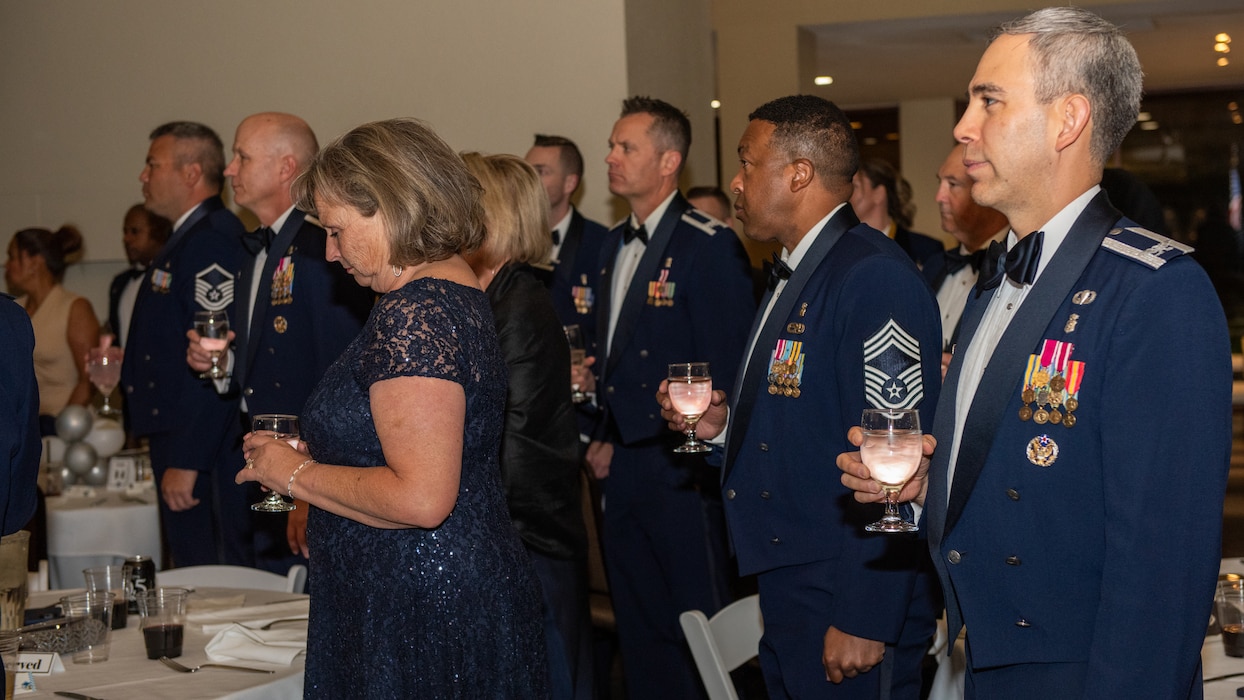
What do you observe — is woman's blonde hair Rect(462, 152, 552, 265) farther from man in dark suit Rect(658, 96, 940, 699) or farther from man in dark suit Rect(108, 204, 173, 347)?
man in dark suit Rect(108, 204, 173, 347)

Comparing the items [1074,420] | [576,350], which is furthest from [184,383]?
[1074,420]

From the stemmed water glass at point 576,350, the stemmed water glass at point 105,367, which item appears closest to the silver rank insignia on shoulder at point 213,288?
the stemmed water glass at point 105,367

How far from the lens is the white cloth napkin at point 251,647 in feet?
8.27

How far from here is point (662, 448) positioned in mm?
4117

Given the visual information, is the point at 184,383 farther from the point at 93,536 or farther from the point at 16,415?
the point at 16,415

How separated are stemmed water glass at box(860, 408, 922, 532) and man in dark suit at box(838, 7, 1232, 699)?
0.13ft

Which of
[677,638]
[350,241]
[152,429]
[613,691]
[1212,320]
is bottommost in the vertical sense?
[613,691]

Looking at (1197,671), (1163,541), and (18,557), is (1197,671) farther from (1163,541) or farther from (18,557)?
(18,557)

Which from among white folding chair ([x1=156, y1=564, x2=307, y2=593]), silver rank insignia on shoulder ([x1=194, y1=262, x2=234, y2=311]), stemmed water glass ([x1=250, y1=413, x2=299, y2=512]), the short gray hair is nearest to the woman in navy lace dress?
stemmed water glass ([x1=250, y1=413, x2=299, y2=512])

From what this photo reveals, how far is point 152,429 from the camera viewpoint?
14.4ft

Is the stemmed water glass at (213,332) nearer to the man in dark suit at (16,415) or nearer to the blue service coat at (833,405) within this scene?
the man in dark suit at (16,415)

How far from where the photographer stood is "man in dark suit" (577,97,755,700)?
4.08 metres

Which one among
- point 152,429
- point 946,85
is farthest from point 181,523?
point 946,85

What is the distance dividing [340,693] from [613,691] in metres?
2.73
